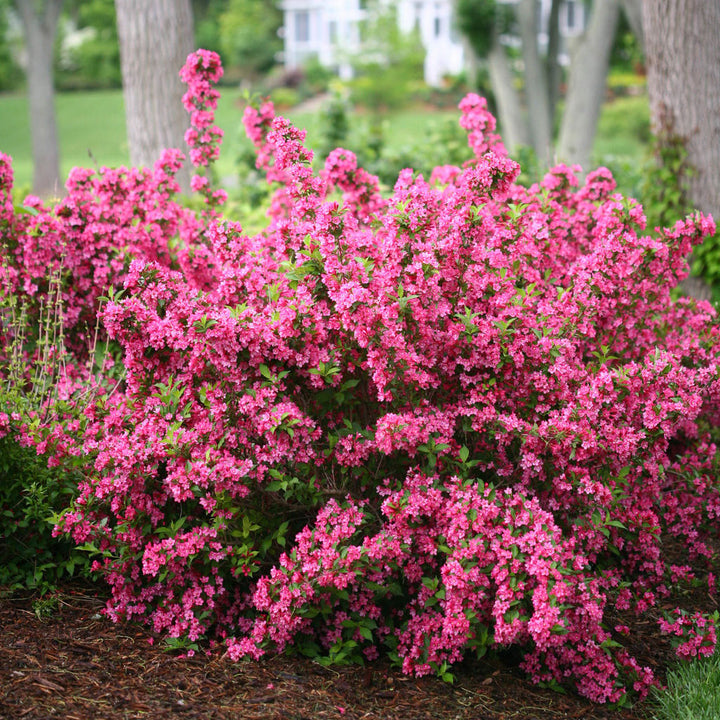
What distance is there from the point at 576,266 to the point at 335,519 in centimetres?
159

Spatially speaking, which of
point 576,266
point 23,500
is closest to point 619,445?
point 576,266

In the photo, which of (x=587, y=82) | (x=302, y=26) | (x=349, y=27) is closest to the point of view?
(x=587, y=82)

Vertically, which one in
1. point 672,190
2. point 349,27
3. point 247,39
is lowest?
point 672,190

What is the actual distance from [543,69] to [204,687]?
37.5 ft

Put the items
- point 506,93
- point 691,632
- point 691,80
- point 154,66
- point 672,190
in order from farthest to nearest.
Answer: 1. point 506,93
2. point 154,66
3. point 672,190
4. point 691,80
5. point 691,632

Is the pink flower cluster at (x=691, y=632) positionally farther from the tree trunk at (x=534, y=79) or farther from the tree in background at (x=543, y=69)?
the tree trunk at (x=534, y=79)

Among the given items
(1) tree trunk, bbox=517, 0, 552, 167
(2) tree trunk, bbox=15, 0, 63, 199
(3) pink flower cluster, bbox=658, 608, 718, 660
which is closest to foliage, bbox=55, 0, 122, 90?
(2) tree trunk, bbox=15, 0, 63, 199

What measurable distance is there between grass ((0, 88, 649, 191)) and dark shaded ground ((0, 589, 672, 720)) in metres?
20.8

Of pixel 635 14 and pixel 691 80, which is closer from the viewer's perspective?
pixel 691 80

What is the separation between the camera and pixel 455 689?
3.29m

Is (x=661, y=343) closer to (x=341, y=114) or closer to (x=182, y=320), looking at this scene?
(x=182, y=320)

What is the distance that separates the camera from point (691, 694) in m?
3.28

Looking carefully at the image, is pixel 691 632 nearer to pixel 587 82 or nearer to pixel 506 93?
pixel 587 82

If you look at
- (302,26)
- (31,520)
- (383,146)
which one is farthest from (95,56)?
(31,520)
